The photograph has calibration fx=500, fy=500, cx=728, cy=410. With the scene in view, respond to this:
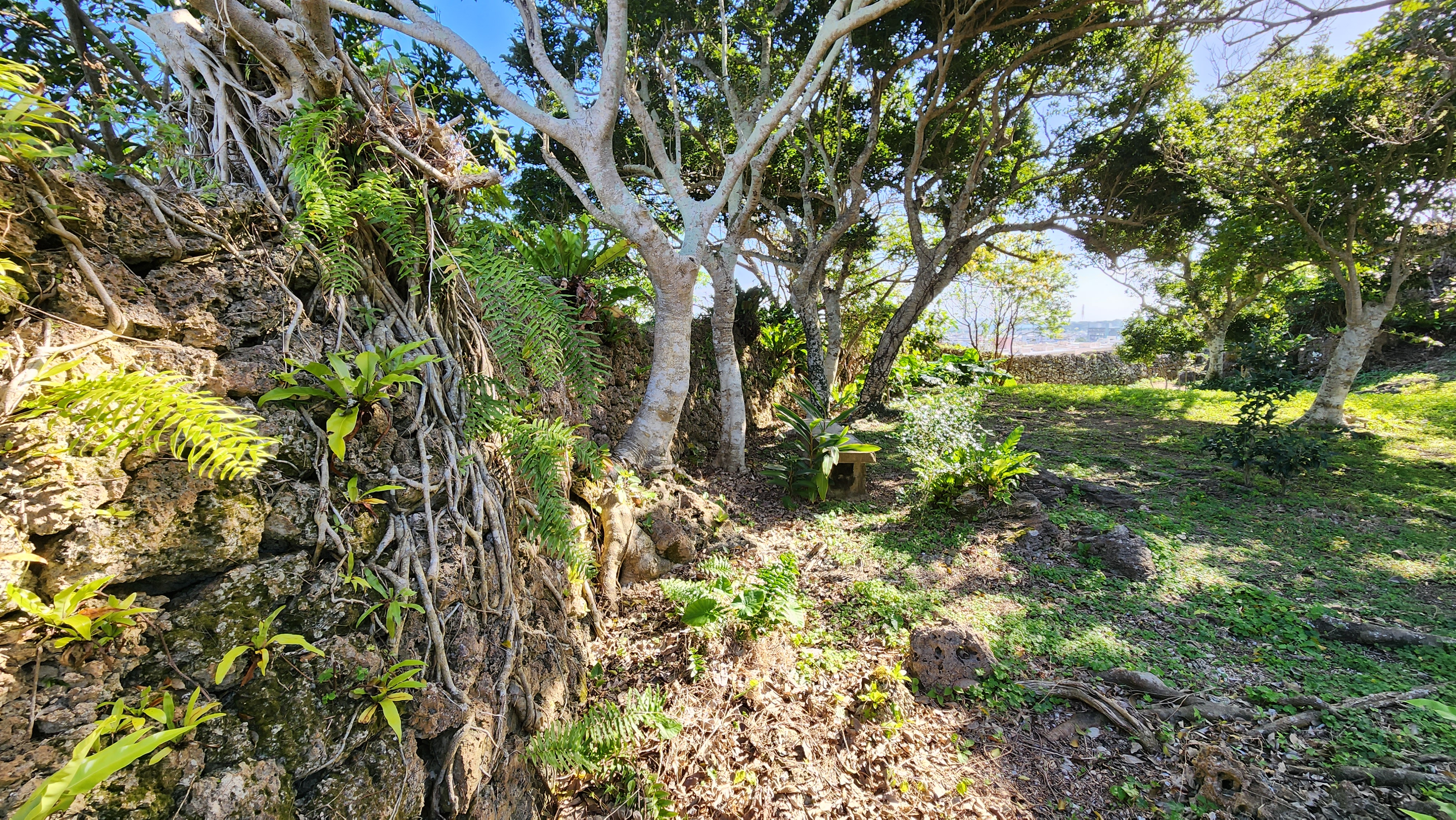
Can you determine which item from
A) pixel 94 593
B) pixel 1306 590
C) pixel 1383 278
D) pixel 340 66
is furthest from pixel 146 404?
pixel 1383 278

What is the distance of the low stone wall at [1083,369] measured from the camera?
53.8ft

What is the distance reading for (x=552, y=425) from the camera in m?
1.99

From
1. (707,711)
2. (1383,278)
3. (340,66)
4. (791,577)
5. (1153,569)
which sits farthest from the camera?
(1383,278)

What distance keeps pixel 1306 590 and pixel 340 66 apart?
19.4ft

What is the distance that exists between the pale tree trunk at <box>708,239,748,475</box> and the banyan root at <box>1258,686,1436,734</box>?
401 centimetres

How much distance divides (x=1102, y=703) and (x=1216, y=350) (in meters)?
15.2

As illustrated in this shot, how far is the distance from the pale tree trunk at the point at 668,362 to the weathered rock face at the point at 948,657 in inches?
85.3

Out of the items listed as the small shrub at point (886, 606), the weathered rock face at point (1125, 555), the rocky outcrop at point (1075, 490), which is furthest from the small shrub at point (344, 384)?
the rocky outcrop at point (1075, 490)

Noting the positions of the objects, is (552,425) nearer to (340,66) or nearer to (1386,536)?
(340,66)

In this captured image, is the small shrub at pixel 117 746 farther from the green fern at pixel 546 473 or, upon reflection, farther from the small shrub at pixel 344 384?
the green fern at pixel 546 473

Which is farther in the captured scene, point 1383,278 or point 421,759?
point 1383,278

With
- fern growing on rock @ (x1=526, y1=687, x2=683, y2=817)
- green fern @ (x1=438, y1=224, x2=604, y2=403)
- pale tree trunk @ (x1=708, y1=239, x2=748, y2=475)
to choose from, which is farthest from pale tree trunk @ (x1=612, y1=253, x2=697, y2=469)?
fern growing on rock @ (x1=526, y1=687, x2=683, y2=817)

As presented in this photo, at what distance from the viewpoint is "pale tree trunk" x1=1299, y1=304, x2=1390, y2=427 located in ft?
23.8

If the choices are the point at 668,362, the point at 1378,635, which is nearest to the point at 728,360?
the point at 668,362
